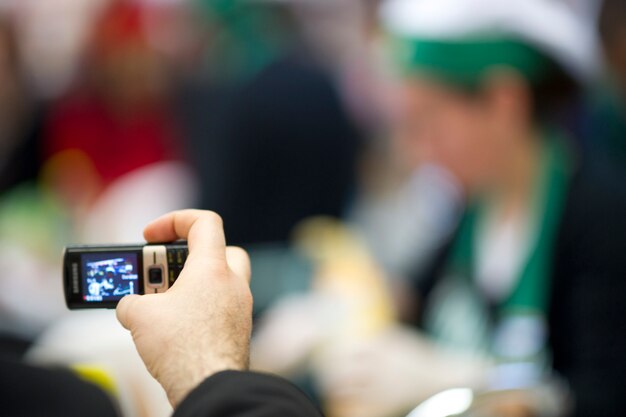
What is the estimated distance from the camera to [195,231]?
125 centimetres

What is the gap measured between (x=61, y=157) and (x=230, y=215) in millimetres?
837

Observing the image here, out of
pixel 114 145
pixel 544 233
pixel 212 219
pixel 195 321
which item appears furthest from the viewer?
pixel 114 145

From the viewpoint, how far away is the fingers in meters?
1.30

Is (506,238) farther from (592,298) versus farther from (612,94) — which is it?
(612,94)

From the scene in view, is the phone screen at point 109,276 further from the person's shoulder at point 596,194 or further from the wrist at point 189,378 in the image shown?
the person's shoulder at point 596,194

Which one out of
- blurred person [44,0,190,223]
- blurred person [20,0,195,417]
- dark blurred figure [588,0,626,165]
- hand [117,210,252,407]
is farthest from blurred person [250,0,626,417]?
blurred person [44,0,190,223]

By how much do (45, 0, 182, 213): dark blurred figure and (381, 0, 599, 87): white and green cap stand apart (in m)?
A: 1.15

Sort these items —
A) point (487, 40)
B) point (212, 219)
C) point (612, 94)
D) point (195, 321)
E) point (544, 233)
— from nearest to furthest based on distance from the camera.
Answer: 1. point (195, 321)
2. point (212, 219)
3. point (544, 233)
4. point (487, 40)
5. point (612, 94)

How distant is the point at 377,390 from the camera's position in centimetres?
205

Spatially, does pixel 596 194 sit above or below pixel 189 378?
above

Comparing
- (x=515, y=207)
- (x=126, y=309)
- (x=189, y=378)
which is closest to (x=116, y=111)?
(x=515, y=207)

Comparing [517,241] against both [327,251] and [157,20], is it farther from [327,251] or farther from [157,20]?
[157,20]

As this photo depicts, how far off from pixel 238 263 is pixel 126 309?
180 millimetres

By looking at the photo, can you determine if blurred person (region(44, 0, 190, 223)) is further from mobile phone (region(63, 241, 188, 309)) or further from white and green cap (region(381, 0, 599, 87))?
mobile phone (region(63, 241, 188, 309))
